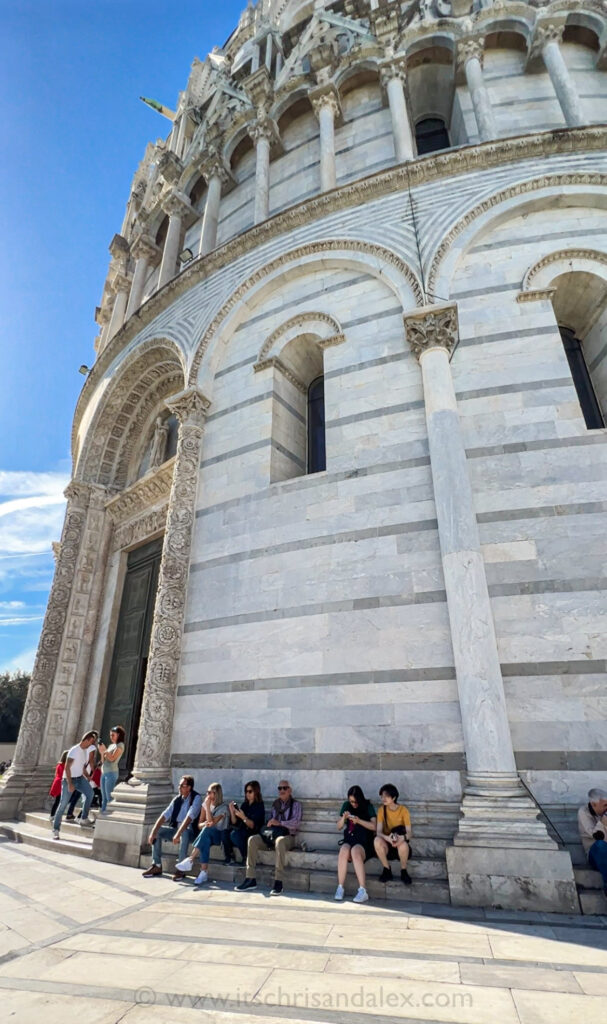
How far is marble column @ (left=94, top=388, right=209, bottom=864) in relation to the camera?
6398mm

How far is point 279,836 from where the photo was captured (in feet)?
17.5

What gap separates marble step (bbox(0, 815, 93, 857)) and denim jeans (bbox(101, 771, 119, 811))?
0.46 meters

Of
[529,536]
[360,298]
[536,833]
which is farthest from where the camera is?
[360,298]

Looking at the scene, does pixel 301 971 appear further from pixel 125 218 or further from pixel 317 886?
pixel 125 218

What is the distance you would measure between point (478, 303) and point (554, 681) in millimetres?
5632

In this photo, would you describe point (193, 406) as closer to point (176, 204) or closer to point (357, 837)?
point (357, 837)

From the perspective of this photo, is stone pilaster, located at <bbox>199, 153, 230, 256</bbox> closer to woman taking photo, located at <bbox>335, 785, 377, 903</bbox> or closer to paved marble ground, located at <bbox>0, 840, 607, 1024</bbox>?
woman taking photo, located at <bbox>335, 785, 377, 903</bbox>

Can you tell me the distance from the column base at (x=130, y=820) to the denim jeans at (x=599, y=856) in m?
5.02

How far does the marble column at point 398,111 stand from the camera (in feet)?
32.3

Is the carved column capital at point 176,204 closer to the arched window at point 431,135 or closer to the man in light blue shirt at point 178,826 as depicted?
the arched window at point 431,135

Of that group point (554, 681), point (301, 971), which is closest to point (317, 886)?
point (301, 971)

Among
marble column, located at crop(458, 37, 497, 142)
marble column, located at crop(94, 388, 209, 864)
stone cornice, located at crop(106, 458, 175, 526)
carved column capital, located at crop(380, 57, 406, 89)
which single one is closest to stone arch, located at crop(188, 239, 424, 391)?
marble column, located at crop(94, 388, 209, 864)

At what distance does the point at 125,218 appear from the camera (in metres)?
19.0

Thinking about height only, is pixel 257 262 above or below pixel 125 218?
below
